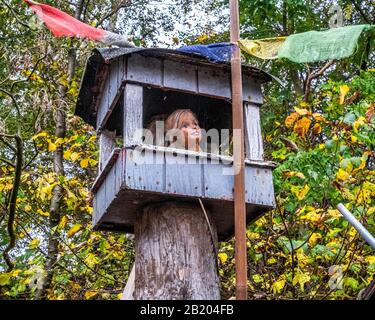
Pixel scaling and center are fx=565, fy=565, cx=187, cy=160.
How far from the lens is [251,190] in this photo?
3275mm

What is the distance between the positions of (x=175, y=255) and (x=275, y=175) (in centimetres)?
164

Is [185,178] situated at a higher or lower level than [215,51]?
lower

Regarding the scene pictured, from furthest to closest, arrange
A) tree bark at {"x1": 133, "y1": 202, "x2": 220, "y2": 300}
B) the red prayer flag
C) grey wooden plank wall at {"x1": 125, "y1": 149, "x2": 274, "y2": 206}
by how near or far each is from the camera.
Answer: the red prayer flag → grey wooden plank wall at {"x1": 125, "y1": 149, "x2": 274, "y2": 206} → tree bark at {"x1": 133, "y1": 202, "x2": 220, "y2": 300}

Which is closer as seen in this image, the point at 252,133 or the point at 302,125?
the point at 252,133

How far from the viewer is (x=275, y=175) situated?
4.39m

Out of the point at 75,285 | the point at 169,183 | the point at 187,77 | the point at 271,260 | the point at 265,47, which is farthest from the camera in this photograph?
the point at 75,285

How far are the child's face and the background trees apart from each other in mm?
966

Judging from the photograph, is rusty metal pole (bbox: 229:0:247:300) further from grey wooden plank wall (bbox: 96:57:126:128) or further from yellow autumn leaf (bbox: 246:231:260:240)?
yellow autumn leaf (bbox: 246:231:260:240)

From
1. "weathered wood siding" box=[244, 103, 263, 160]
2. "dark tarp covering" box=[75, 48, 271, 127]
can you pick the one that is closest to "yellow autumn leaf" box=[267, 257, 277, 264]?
"weathered wood siding" box=[244, 103, 263, 160]

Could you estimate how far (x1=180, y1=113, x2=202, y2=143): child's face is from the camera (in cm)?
357

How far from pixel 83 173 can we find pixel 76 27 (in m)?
4.39

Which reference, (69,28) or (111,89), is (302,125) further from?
(69,28)

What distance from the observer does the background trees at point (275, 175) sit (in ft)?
14.2

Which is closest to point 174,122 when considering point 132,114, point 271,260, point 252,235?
point 132,114
